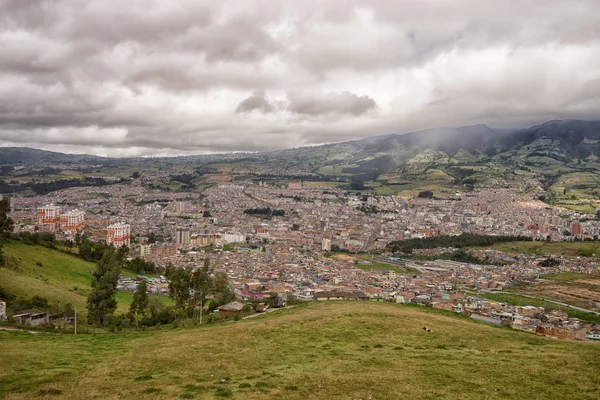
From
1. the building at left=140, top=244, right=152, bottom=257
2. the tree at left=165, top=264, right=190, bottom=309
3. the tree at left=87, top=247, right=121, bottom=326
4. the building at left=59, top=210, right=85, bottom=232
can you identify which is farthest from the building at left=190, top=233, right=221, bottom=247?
the tree at left=87, top=247, right=121, bottom=326

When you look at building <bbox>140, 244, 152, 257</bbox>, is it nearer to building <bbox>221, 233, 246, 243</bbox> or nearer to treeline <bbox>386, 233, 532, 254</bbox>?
building <bbox>221, 233, 246, 243</bbox>

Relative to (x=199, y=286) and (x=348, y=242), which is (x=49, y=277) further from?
(x=348, y=242)

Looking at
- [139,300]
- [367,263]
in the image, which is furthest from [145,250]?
[139,300]

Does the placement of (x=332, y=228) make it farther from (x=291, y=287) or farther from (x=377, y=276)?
(x=291, y=287)

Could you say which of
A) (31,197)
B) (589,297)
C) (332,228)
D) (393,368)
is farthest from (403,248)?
(31,197)

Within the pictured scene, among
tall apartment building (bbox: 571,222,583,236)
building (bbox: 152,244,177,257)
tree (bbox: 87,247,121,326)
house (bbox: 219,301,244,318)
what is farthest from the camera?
tall apartment building (bbox: 571,222,583,236)

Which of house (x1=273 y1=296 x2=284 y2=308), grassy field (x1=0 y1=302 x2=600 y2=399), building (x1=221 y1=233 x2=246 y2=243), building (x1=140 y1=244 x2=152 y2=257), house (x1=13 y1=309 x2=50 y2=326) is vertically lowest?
building (x1=221 y1=233 x2=246 y2=243)
